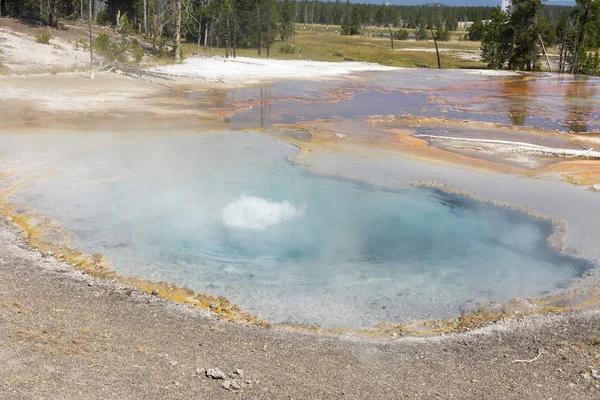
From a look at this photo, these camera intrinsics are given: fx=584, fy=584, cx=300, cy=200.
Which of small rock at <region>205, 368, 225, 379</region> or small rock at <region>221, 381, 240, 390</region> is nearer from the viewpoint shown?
small rock at <region>221, 381, 240, 390</region>

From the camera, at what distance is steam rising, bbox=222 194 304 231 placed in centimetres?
941

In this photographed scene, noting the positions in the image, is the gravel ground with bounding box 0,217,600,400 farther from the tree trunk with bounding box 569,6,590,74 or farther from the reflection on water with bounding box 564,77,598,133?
the tree trunk with bounding box 569,6,590,74

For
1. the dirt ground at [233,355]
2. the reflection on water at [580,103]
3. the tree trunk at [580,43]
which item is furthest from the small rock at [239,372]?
the tree trunk at [580,43]

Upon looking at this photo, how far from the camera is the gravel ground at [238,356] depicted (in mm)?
4672

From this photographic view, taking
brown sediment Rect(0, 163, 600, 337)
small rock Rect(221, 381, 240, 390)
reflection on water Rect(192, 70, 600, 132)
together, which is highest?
reflection on water Rect(192, 70, 600, 132)

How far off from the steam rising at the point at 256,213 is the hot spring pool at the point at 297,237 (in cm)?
3

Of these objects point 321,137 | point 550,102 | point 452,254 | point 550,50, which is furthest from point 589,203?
point 550,50

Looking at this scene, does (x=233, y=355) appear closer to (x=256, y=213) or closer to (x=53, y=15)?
(x=256, y=213)

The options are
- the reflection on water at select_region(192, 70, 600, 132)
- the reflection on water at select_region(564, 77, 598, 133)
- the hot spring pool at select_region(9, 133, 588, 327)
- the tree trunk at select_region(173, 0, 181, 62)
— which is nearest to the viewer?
the hot spring pool at select_region(9, 133, 588, 327)

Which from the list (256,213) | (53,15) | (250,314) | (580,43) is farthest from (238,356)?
(580,43)

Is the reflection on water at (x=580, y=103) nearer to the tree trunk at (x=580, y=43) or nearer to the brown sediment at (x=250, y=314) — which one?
the tree trunk at (x=580, y=43)

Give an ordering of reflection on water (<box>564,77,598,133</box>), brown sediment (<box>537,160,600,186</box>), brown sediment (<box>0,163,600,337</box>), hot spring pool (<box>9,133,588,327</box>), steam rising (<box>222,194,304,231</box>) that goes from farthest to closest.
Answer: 1. reflection on water (<box>564,77,598,133</box>)
2. brown sediment (<box>537,160,600,186</box>)
3. steam rising (<box>222,194,304,231</box>)
4. hot spring pool (<box>9,133,588,327</box>)
5. brown sediment (<box>0,163,600,337</box>)

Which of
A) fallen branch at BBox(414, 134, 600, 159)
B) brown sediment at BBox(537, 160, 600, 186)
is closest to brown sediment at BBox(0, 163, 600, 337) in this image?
brown sediment at BBox(537, 160, 600, 186)

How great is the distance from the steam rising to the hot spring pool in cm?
3
